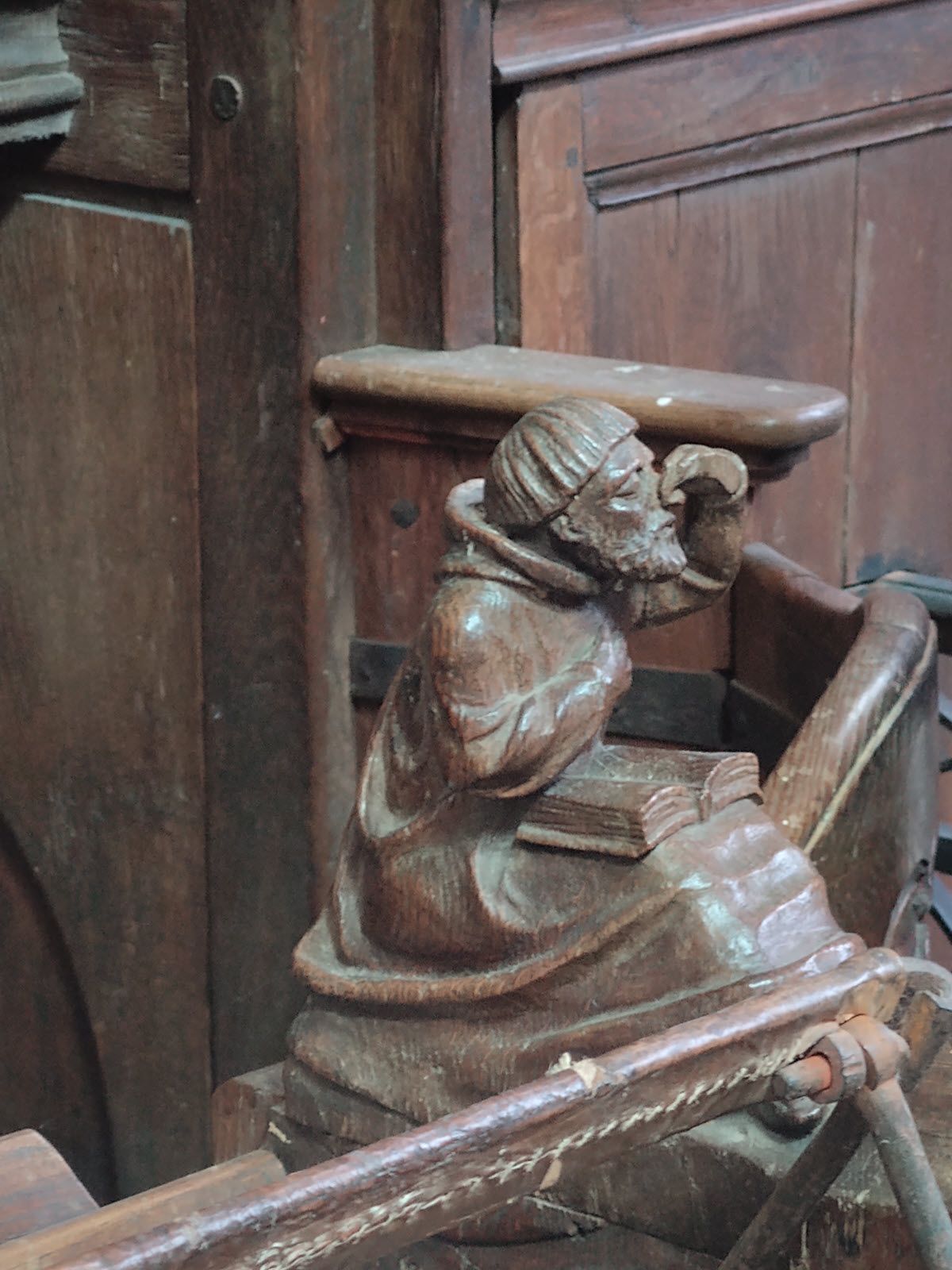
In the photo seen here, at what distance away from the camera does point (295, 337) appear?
281 cm

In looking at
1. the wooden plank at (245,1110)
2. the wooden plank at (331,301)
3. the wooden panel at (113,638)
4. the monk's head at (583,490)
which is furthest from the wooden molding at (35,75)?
the wooden plank at (245,1110)

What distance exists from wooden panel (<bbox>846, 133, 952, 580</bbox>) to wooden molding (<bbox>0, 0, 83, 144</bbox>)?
1223 mm

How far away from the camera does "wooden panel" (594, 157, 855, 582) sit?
2.98m

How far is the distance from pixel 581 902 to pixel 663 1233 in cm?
32

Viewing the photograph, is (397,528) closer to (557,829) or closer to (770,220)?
(770,220)

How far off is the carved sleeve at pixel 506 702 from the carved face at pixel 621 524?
0.31ft

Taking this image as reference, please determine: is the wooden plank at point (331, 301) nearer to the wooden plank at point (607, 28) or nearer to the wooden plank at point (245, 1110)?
the wooden plank at point (607, 28)

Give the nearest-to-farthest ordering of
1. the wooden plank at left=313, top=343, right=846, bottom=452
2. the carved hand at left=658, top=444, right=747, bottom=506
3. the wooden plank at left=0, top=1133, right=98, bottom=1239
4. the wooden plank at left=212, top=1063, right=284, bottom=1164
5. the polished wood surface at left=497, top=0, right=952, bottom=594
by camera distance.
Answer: the wooden plank at left=0, top=1133, right=98, bottom=1239
the carved hand at left=658, top=444, right=747, bottom=506
the wooden plank at left=212, top=1063, right=284, bottom=1164
the wooden plank at left=313, top=343, right=846, bottom=452
the polished wood surface at left=497, top=0, right=952, bottom=594

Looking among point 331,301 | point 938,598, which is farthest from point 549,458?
point 938,598

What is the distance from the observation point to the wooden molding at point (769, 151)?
2922 mm

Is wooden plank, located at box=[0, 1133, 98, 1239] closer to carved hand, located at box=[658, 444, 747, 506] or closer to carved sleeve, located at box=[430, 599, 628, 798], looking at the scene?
carved sleeve, located at box=[430, 599, 628, 798]

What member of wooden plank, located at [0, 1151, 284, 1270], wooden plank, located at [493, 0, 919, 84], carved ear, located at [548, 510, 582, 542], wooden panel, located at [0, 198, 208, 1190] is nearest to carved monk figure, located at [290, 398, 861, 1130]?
carved ear, located at [548, 510, 582, 542]

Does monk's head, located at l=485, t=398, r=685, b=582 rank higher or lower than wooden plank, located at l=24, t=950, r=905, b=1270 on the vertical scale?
higher

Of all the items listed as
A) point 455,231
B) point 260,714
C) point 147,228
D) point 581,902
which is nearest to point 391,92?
point 455,231
